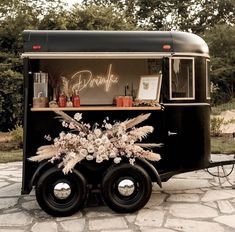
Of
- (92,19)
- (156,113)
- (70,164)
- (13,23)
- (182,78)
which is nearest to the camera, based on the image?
(70,164)

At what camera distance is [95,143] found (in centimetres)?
534

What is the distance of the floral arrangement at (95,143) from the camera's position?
209 inches

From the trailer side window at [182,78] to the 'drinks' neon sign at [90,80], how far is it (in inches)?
39.1

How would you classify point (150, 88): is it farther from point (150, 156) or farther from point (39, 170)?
point (39, 170)

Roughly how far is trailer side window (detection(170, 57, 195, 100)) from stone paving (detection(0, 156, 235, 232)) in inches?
58.6

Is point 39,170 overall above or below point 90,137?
below

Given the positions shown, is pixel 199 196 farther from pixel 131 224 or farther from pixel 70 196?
pixel 70 196

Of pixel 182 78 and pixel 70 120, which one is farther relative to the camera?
pixel 182 78

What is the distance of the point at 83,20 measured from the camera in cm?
1504

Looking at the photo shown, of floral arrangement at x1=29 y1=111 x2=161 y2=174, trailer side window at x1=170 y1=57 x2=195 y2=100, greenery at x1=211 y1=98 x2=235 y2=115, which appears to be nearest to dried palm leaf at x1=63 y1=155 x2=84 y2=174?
floral arrangement at x1=29 y1=111 x2=161 y2=174

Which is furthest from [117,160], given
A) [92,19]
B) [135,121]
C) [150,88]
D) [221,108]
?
[221,108]

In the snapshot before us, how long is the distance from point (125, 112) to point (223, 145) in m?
5.72

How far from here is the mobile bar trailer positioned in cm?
529

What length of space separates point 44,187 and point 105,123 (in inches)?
44.7
